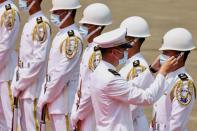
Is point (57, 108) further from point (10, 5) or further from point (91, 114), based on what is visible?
point (10, 5)

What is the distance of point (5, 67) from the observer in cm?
1202

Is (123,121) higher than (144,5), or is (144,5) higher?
(123,121)

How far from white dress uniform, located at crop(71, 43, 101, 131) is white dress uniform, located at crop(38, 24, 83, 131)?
0.26m

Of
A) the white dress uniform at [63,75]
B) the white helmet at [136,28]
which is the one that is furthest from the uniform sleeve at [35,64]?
the white helmet at [136,28]

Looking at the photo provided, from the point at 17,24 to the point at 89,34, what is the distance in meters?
1.47

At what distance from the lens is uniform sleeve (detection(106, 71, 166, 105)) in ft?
30.0

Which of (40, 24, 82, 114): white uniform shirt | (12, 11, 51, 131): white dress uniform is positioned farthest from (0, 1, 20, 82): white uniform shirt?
(40, 24, 82, 114): white uniform shirt

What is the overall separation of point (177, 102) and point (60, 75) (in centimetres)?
161

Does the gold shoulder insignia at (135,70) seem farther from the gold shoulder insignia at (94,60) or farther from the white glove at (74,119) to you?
the white glove at (74,119)

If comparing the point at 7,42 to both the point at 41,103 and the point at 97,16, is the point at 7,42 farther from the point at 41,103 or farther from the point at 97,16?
the point at 97,16

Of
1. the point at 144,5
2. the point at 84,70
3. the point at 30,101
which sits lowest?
the point at 144,5

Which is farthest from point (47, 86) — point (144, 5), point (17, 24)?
point (144, 5)

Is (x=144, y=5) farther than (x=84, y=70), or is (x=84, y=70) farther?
(x=144, y=5)

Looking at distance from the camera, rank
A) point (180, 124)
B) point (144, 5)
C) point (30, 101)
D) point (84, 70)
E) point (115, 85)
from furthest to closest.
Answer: point (144, 5) → point (30, 101) → point (84, 70) → point (180, 124) → point (115, 85)
